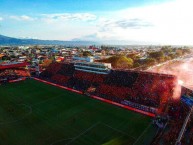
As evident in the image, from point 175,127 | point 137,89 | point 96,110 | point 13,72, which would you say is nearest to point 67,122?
point 96,110

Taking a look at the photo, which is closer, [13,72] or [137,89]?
[137,89]

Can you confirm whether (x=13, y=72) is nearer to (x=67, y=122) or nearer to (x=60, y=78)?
(x=60, y=78)

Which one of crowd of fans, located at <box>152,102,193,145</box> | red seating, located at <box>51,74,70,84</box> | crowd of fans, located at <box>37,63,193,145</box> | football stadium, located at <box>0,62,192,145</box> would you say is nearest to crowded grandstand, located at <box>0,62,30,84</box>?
football stadium, located at <box>0,62,192,145</box>

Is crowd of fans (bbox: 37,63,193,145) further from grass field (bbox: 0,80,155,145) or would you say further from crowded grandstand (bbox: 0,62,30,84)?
crowded grandstand (bbox: 0,62,30,84)

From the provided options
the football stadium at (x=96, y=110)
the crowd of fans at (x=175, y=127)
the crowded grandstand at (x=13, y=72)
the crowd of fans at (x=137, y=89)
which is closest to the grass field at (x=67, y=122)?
the football stadium at (x=96, y=110)

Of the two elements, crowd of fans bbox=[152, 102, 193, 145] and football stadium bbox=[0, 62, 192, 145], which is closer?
crowd of fans bbox=[152, 102, 193, 145]

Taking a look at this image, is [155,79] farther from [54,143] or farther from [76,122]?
[54,143]

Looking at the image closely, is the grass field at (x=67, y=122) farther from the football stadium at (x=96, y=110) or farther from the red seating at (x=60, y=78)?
the red seating at (x=60, y=78)

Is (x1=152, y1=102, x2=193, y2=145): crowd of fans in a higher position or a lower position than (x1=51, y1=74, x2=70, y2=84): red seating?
higher
